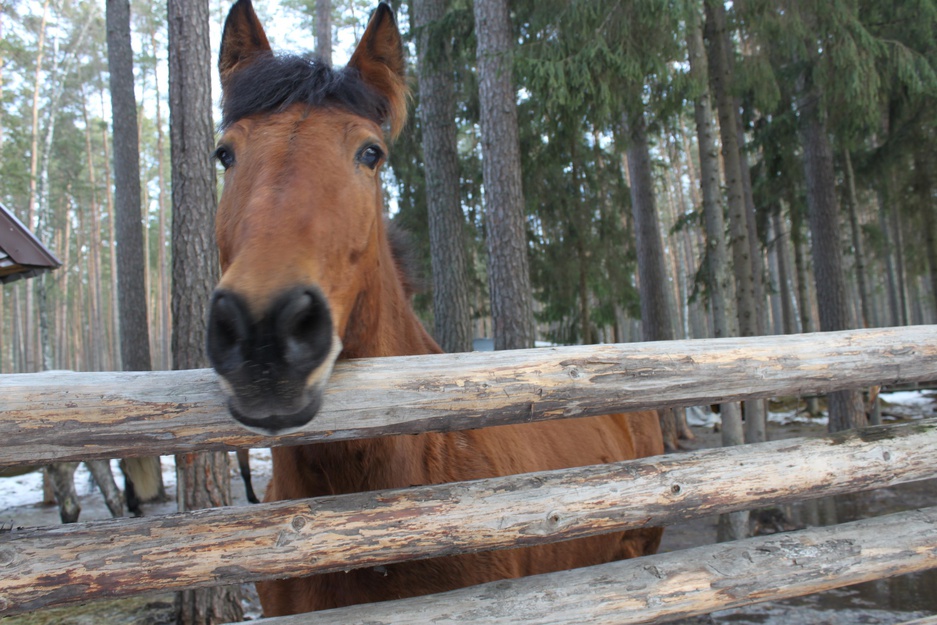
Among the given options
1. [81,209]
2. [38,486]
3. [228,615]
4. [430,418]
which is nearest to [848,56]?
[430,418]

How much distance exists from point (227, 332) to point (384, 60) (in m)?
1.74

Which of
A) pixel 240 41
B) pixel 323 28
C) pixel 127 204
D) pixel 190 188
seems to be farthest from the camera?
pixel 323 28

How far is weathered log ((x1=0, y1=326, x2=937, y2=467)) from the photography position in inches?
71.5

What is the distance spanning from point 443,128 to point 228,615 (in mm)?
7873

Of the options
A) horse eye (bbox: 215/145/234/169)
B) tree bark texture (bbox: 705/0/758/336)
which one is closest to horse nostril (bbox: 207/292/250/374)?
horse eye (bbox: 215/145/234/169)

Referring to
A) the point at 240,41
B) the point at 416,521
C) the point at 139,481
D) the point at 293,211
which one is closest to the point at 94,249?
the point at 139,481

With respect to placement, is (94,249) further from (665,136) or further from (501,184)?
(501,184)

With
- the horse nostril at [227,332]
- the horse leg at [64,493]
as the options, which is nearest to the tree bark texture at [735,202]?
the horse nostril at [227,332]

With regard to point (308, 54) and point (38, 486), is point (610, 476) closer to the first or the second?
point (308, 54)

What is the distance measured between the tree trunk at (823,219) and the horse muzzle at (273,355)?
1105cm

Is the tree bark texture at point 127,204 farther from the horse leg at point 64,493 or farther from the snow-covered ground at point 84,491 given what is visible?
the horse leg at point 64,493

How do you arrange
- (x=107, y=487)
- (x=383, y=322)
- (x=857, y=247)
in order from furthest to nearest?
(x=857, y=247), (x=107, y=487), (x=383, y=322)

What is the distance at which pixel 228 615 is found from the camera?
468 cm

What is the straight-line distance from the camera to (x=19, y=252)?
21.7 feet
